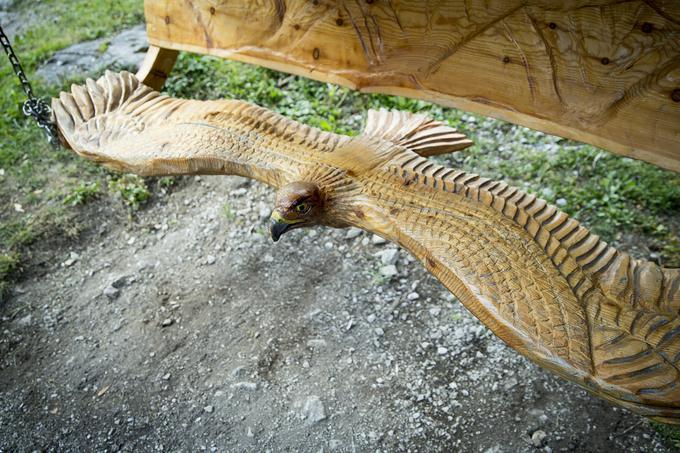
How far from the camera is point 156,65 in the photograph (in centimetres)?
278

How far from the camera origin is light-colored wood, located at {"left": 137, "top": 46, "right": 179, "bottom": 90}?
2.75 meters

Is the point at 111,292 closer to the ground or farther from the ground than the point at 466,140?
closer to the ground

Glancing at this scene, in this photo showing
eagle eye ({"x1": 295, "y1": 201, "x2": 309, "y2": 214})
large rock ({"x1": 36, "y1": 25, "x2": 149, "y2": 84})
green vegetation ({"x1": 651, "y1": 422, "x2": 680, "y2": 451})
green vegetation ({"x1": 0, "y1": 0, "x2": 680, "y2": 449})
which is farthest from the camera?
large rock ({"x1": 36, "y1": 25, "x2": 149, "y2": 84})

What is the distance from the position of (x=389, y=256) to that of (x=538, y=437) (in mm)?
1065

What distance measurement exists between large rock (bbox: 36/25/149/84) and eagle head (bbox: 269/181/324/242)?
2625 mm

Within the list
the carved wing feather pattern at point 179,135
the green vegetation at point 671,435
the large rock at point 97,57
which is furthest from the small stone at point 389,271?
the large rock at point 97,57

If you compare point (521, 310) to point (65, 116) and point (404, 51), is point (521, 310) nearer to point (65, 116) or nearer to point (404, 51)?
point (404, 51)

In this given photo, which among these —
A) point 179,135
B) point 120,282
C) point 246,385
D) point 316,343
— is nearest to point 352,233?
point 316,343

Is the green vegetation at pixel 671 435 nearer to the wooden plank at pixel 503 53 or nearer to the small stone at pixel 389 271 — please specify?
the wooden plank at pixel 503 53

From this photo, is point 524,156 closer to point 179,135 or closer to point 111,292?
point 179,135

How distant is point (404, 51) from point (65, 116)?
1466mm

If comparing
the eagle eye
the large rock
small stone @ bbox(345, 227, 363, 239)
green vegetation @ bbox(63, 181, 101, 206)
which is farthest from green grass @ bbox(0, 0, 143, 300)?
the eagle eye

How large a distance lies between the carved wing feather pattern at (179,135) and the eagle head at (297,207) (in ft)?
0.45

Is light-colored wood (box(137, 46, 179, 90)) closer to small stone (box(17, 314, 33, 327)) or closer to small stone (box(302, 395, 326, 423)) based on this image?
small stone (box(17, 314, 33, 327))
